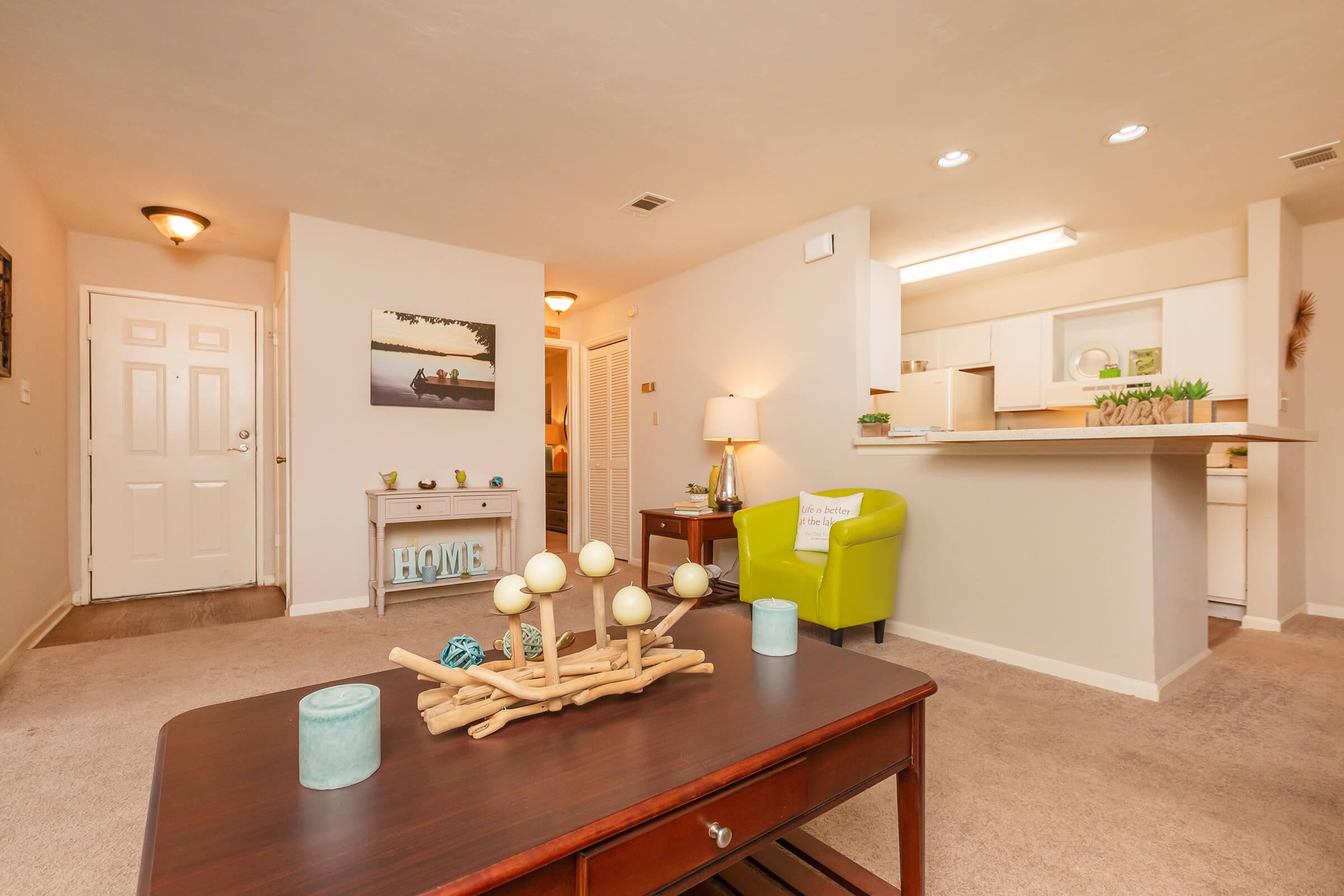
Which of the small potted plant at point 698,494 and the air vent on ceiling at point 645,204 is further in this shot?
the small potted plant at point 698,494

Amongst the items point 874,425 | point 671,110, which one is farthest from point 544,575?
point 874,425

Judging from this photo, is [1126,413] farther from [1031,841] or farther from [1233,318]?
[1233,318]

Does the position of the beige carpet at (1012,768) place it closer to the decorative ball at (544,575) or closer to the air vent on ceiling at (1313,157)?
the decorative ball at (544,575)

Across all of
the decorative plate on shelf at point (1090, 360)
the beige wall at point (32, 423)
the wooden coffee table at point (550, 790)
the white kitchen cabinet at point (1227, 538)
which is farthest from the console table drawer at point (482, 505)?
the white kitchen cabinet at point (1227, 538)

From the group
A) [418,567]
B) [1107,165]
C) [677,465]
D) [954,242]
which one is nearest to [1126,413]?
[1107,165]

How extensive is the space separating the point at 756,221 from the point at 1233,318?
3050 mm

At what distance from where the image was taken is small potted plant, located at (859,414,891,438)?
3.66 m

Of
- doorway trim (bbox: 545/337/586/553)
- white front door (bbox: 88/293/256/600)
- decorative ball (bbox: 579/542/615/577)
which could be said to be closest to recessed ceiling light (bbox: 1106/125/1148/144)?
decorative ball (bbox: 579/542/615/577)

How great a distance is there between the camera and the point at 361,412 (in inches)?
161

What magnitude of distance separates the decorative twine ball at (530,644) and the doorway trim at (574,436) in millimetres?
4941

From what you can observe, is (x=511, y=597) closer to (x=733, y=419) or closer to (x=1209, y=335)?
(x=733, y=419)

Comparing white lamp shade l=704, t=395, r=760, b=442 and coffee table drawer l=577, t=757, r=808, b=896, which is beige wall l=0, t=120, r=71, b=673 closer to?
coffee table drawer l=577, t=757, r=808, b=896

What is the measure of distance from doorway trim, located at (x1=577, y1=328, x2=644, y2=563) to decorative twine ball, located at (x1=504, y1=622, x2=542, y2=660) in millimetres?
3800

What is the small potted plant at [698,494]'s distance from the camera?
4348 mm
